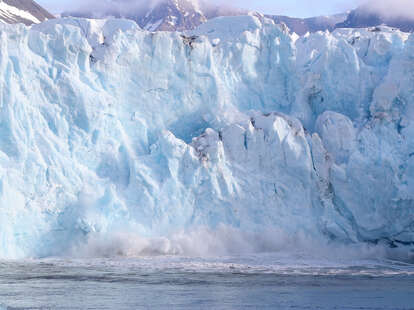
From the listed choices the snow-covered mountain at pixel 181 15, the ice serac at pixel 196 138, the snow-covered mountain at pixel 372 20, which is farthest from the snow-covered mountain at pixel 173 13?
the ice serac at pixel 196 138

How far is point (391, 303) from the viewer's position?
45.9 ft

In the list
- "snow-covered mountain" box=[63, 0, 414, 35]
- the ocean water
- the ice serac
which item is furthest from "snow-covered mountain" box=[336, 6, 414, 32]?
the ocean water

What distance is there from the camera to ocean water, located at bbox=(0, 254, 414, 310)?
1352 centimetres

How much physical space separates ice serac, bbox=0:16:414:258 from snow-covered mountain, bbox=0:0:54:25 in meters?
37.8

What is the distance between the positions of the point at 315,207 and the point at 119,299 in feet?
30.7

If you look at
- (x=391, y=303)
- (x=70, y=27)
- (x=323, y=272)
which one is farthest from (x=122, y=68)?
(x=391, y=303)

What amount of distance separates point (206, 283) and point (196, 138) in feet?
21.6

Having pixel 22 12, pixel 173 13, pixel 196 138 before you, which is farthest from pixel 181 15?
pixel 196 138

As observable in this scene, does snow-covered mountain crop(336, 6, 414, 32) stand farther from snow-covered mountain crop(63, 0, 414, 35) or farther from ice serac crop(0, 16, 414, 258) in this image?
ice serac crop(0, 16, 414, 258)

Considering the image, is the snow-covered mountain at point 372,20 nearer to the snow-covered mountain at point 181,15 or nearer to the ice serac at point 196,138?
the snow-covered mountain at point 181,15

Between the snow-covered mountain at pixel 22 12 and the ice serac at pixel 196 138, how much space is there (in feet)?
124

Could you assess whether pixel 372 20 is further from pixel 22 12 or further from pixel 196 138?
pixel 22 12

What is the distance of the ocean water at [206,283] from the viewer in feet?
44.4

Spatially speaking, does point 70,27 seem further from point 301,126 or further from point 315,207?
point 315,207
